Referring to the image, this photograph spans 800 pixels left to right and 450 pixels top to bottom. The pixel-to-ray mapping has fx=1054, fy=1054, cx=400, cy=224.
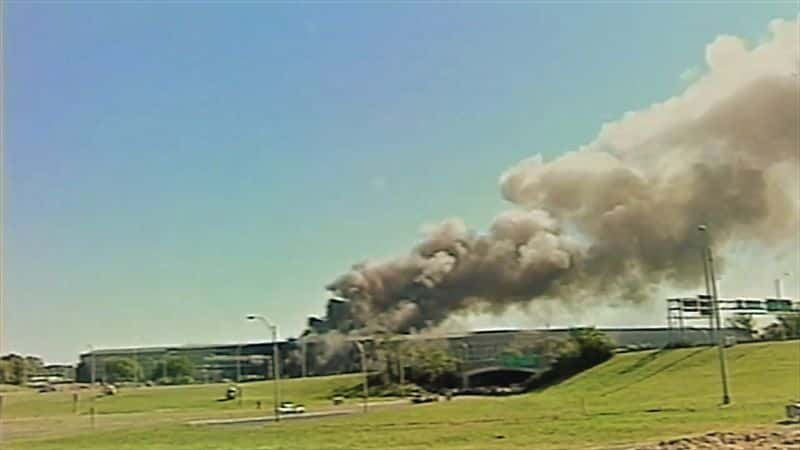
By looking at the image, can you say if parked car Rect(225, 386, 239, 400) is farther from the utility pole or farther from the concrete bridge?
the utility pole

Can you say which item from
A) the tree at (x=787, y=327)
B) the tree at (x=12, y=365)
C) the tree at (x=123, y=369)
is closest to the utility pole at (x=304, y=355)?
the tree at (x=123, y=369)

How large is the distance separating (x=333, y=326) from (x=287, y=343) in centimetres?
550

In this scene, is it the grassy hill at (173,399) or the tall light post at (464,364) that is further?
the tall light post at (464,364)

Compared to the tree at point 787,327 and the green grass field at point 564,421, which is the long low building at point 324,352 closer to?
the tree at point 787,327

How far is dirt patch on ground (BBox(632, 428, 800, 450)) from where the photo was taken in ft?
62.7

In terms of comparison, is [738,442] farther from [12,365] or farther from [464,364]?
[464,364]

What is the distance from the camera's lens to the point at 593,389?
199 ft

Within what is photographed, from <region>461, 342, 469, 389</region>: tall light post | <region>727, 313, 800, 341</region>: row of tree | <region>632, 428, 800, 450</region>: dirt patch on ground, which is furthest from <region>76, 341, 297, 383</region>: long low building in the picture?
<region>632, 428, 800, 450</region>: dirt patch on ground

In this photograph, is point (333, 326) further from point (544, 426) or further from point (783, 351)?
point (544, 426)

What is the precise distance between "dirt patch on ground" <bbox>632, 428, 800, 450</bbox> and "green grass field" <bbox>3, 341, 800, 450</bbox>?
1.52m

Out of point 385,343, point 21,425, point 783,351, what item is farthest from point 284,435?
point 385,343

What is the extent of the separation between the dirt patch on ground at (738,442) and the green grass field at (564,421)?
4.99ft

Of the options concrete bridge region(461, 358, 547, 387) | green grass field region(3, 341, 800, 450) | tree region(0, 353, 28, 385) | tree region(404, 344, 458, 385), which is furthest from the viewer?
concrete bridge region(461, 358, 547, 387)

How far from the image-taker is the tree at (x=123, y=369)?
9856 centimetres
